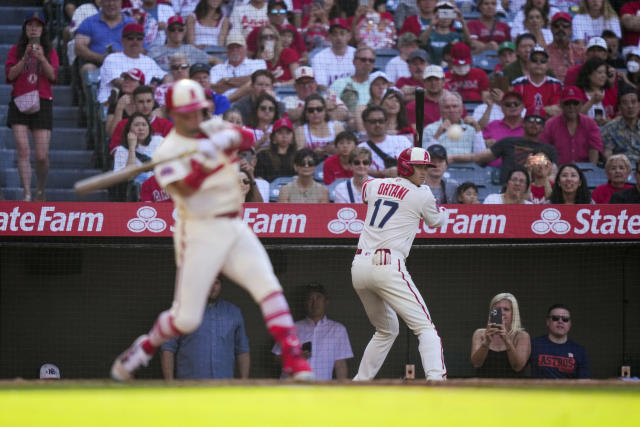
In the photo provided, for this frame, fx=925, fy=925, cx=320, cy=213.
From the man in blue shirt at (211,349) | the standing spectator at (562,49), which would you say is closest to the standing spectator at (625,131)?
the standing spectator at (562,49)

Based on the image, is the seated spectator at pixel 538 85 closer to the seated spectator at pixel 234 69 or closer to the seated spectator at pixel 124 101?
the seated spectator at pixel 234 69

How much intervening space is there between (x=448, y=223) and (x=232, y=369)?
2.44m

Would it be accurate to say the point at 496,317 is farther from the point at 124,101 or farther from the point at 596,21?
the point at 596,21

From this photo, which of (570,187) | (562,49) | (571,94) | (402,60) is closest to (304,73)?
(402,60)

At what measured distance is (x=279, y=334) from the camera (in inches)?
210

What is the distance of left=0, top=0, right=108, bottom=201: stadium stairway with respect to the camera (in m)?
9.53

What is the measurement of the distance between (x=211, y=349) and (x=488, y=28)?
5896mm

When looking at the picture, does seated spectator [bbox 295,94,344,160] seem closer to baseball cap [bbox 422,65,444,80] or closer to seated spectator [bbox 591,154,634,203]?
baseball cap [bbox 422,65,444,80]

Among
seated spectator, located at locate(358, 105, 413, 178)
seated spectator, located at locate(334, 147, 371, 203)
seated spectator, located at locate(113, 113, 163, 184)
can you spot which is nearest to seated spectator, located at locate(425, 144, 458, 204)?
seated spectator, located at locate(358, 105, 413, 178)

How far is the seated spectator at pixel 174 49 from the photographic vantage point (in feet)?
34.2

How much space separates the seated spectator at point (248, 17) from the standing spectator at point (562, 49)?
11.6ft

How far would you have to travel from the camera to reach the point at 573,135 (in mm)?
10023

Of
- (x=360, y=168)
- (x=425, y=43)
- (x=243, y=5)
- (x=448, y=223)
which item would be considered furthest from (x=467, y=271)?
(x=243, y=5)

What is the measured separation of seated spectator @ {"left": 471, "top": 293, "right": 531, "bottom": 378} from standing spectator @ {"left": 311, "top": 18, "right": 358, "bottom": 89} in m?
3.61
